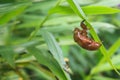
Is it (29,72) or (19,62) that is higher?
(19,62)

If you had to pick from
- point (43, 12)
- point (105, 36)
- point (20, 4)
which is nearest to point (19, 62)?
point (20, 4)

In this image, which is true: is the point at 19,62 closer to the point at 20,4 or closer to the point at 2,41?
the point at 2,41

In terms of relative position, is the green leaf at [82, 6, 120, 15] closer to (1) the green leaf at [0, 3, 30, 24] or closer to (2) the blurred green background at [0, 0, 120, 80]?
(2) the blurred green background at [0, 0, 120, 80]

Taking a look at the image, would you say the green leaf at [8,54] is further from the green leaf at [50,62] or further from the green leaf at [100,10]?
the green leaf at [100,10]

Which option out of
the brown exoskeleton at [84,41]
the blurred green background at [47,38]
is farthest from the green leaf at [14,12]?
the brown exoskeleton at [84,41]

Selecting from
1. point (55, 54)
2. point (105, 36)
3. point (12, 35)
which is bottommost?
point (105, 36)

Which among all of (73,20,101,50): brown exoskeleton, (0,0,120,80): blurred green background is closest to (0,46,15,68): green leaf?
(0,0,120,80): blurred green background

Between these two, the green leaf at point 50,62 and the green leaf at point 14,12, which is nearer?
the green leaf at point 50,62

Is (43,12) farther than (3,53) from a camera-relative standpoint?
Yes
